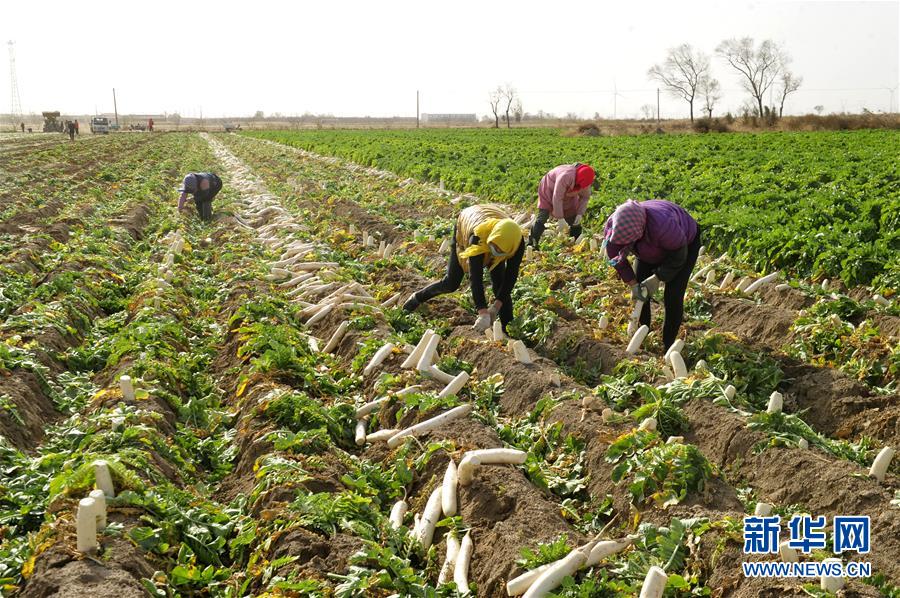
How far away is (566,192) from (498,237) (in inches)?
136

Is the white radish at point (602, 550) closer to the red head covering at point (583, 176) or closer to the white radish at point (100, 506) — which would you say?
the white radish at point (100, 506)

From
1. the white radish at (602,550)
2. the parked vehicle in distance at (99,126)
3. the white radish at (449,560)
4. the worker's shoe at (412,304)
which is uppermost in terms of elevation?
the parked vehicle in distance at (99,126)

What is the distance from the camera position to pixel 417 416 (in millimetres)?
5699

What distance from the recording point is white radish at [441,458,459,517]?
444 cm

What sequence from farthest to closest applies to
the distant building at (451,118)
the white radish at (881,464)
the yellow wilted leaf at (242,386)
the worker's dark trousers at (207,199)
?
the distant building at (451,118), the worker's dark trousers at (207,199), the yellow wilted leaf at (242,386), the white radish at (881,464)

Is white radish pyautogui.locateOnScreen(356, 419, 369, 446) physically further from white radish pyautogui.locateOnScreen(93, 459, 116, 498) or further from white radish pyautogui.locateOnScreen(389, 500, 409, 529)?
white radish pyautogui.locateOnScreen(93, 459, 116, 498)

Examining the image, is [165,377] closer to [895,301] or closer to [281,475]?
[281,475]

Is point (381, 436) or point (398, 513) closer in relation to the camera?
point (398, 513)

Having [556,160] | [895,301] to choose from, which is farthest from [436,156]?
[895,301]

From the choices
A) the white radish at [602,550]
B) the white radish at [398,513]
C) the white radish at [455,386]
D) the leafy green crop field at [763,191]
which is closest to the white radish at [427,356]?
the white radish at [455,386]

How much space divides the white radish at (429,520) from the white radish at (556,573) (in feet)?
2.96

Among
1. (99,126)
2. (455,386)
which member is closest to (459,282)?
(455,386)

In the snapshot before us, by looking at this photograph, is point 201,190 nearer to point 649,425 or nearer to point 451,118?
point 649,425

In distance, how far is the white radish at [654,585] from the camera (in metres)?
3.45
